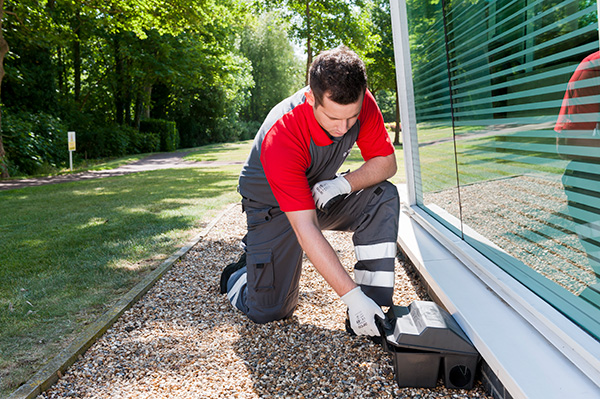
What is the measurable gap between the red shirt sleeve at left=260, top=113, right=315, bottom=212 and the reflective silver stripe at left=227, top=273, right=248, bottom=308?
2.69ft

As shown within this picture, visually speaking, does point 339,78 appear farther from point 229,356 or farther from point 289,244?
point 229,356

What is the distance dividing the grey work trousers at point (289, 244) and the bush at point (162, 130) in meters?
22.8

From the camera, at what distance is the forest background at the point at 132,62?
1179 cm

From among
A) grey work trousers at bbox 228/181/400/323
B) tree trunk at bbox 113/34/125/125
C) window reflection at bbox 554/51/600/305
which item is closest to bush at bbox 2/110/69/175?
tree trunk at bbox 113/34/125/125

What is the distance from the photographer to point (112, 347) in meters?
2.36

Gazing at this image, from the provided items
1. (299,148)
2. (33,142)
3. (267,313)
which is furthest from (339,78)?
(33,142)

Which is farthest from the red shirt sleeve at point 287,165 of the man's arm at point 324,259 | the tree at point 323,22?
the tree at point 323,22

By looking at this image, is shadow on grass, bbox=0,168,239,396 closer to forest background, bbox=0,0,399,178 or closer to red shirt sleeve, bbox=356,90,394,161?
red shirt sleeve, bbox=356,90,394,161

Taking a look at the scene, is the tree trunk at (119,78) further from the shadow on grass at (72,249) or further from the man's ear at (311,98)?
the man's ear at (311,98)

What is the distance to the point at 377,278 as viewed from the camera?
236 cm

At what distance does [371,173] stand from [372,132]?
24 centimetres

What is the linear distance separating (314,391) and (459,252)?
4.49 ft

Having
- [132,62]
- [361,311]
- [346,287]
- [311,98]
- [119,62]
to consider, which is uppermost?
[119,62]

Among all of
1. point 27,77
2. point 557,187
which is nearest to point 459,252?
point 557,187
